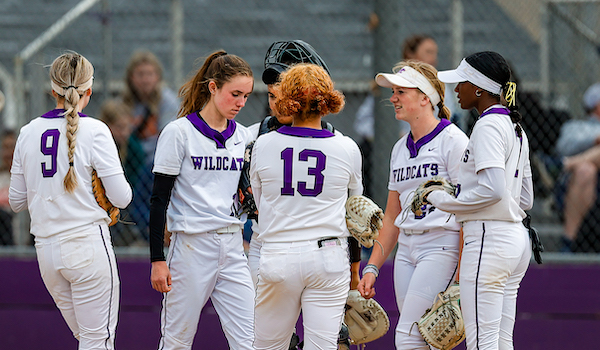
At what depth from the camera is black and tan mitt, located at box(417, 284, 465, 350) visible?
343 centimetres

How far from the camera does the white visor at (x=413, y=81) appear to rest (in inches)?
148

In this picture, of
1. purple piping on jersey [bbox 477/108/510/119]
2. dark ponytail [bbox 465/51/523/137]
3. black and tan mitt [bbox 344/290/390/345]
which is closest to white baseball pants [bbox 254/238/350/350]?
black and tan mitt [bbox 344/290/390/345]

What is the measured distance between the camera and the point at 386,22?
5043 millimetres

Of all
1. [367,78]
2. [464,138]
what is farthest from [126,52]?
[464,138]

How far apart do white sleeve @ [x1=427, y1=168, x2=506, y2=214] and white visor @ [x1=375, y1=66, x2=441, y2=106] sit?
716 mm

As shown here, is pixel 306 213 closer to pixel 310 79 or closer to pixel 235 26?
pixel 310 79

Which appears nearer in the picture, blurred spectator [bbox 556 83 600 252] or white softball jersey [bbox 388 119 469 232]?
white softball jersey [bbox 388 119 469 232]

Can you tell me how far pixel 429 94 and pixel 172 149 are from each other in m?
1.39

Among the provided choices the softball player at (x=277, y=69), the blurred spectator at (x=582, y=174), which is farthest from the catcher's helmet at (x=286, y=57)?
the blurred spectator at (x=582, y=174)

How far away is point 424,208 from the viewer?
3.73 m

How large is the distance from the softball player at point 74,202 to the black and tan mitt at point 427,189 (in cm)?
142

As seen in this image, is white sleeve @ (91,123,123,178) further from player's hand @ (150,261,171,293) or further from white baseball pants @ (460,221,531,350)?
white baseball pants @ (460,221,531,350)

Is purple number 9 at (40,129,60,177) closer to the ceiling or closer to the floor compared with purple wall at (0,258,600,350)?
closer to the ceiling

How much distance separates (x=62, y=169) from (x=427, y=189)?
5.83 ft
